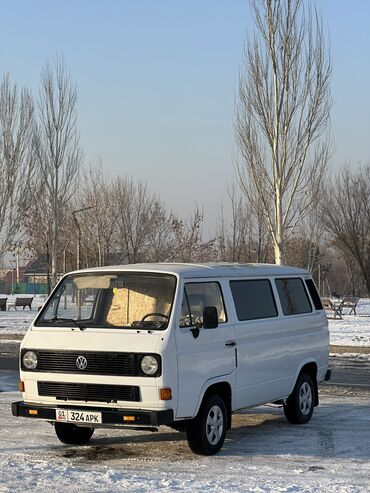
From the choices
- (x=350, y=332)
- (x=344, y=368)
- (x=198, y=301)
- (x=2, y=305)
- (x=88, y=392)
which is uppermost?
(x=2, y=305)

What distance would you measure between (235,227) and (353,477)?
4652 centimetres

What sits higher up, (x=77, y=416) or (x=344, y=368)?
(x=77, y=416)

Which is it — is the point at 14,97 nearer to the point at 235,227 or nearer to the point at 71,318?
the point at 235,227

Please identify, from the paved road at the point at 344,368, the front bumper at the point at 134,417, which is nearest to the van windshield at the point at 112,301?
the front bumper at the point at 134,417

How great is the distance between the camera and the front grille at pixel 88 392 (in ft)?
27.1

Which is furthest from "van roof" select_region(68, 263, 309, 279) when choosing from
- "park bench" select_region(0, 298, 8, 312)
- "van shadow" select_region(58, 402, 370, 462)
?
"park bench" select_region(0, 298, 8, 312)

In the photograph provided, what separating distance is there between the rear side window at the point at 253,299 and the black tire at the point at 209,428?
1.12m

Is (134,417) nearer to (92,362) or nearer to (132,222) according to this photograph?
(92,362)

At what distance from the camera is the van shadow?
28.6ft

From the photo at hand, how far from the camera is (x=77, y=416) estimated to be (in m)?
8.40

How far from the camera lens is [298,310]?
35.9ft

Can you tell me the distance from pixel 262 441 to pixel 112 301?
87.1 inches

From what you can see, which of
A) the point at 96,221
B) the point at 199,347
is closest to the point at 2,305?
the point at 96,221

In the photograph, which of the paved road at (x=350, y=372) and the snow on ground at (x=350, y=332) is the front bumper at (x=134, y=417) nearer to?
the paved road at (x=350, y=372)
